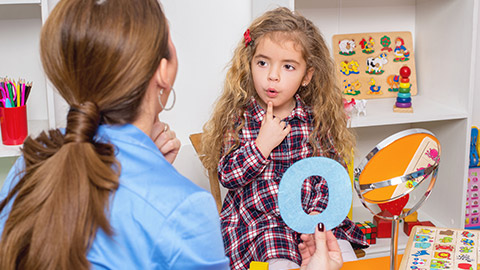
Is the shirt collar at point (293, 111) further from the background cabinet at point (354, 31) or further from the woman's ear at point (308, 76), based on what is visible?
the background cabinet at point (354, 31)

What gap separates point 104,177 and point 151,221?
89mm

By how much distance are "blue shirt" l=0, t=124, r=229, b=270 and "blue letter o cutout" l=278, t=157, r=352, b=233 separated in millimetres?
324

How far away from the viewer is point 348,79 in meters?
2.28

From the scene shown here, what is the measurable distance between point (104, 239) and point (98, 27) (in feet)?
0.97

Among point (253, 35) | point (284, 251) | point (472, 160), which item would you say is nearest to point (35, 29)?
point (253, 35)

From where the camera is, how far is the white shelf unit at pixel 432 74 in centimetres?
204

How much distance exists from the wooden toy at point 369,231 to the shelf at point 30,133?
123 centimetres

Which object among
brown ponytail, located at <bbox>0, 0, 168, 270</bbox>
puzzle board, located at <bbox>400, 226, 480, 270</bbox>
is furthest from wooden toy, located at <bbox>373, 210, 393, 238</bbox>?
brown ponytail, located at <bbox>0, 0, 168, 270</bbox>

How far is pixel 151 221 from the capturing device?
0.77 meters

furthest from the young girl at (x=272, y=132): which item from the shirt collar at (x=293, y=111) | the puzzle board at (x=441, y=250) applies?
the puzzle board at (x=441, y=250)

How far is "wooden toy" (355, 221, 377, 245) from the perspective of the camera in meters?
2.14

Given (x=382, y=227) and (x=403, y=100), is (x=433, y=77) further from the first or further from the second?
(x=382, y=227)

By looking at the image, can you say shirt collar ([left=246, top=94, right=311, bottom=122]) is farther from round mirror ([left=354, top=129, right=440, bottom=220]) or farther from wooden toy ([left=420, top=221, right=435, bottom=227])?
wooden toy ([left=420, top=221, right=435, bottom=227])

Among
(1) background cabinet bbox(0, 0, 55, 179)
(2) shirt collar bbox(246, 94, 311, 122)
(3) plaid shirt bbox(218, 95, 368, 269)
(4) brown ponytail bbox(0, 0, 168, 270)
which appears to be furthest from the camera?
(1) background cabinet bbox(0, 0, 55, 179)
